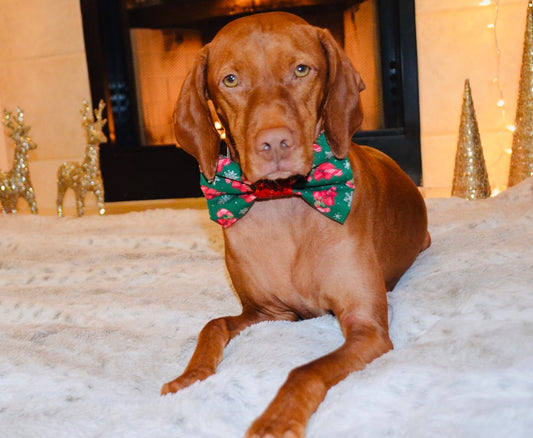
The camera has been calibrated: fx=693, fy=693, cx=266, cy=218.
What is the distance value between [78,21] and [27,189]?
150 cm

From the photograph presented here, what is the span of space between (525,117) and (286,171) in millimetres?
2890

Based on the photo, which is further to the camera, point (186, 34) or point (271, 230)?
point (186, 34)

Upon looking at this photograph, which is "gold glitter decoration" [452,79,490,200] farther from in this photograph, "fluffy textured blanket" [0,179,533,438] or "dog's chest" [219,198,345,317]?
"dog's chest" [219,198,345,317]

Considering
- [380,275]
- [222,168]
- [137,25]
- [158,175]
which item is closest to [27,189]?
[158,175]

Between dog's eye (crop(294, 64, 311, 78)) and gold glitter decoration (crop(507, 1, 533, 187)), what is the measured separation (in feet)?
8.87

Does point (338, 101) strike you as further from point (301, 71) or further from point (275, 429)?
point (275, 429)

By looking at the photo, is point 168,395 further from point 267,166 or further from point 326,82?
point 326,82

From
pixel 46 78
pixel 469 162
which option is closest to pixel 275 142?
pixel 469 162

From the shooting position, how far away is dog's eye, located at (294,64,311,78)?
5.43 feet

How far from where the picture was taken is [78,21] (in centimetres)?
509

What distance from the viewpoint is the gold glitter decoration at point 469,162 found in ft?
→ 13.3

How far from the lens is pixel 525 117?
401 cm

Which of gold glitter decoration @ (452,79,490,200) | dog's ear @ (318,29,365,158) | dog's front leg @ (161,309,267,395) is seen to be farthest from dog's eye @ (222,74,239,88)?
gold glitter decoration @ (452,79,490,200)

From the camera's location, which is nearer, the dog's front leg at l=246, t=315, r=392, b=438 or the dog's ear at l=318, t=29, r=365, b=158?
the dog's front leg at l=246, t=315, r=392, b=438
